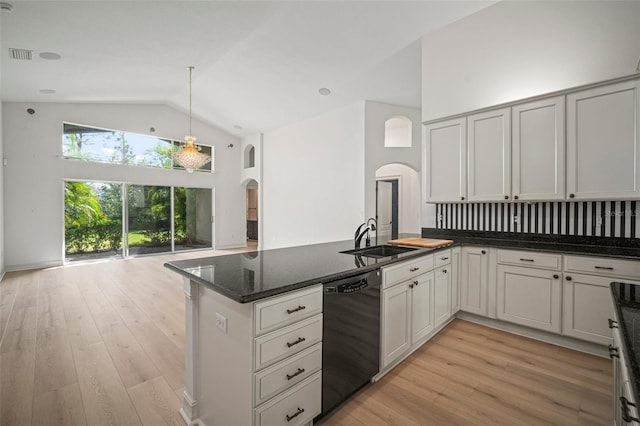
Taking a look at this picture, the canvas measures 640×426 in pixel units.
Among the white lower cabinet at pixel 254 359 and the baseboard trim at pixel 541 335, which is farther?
the baseboard trim at pixel 541 335

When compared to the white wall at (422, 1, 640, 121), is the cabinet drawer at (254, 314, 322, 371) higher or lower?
lower

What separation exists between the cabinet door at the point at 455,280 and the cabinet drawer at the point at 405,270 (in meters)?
0.63

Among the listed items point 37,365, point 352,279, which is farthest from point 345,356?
point 37,365

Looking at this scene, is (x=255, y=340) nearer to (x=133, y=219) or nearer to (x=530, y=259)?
(x=530, y=259)

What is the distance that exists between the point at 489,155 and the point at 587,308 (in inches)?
65.6

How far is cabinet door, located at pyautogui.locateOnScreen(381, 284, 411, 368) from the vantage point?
2113 mm

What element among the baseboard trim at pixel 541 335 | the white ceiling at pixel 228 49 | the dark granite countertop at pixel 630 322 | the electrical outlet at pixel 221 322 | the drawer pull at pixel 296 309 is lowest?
the baseboard trim at pixel 541 335

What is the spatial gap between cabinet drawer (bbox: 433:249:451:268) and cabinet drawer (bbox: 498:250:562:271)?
51 cm

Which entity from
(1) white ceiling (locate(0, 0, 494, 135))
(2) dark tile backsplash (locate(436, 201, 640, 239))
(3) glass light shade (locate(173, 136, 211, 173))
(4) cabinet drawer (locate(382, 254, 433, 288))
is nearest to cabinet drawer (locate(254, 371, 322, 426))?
(4) cabinet drawer (locate(382, 254, 433, 288))

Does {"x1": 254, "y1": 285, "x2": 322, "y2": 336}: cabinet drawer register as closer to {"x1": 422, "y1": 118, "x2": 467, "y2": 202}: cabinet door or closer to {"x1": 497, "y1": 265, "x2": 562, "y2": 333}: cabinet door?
{"x1": 497, "y1": 265, "x2": 562, "y2": 333}: cabinet door

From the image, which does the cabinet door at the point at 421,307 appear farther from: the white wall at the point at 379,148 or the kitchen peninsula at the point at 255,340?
the white wall at the point at 379,148

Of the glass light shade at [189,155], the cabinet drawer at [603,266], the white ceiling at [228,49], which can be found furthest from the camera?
the glass light shade at [189,155]

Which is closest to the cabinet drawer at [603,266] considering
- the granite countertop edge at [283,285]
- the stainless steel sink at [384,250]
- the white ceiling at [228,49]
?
the stainless steel sink at [384,250]

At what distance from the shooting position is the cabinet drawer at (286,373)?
1.35 metres
